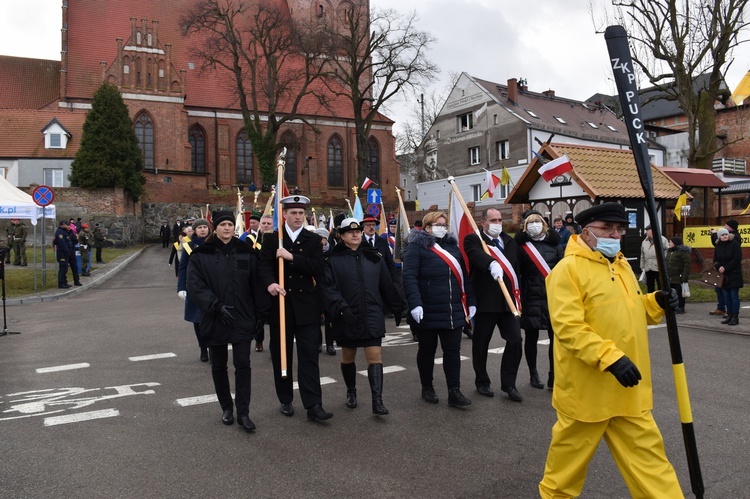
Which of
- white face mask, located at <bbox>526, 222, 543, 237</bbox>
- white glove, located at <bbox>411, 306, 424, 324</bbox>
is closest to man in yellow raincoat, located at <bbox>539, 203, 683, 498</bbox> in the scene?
white glove, located at <bbox>411, 306, 424, 324</bbox>

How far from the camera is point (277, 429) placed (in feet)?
17.7

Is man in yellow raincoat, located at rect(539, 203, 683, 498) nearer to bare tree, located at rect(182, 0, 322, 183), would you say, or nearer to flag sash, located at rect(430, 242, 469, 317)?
flag sash, located at rect(430, 242, 469, 317)

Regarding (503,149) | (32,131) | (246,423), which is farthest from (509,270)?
(32,131)

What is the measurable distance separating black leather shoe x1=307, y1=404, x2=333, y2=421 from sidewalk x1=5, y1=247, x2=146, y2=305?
13424 millimetres

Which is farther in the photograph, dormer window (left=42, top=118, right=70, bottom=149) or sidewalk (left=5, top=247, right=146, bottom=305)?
dormer window (left=42, top=118, right=70, bottom=149)

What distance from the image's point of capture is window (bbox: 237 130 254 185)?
1965 inches

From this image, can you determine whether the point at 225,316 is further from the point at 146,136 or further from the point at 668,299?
the point at 146,136

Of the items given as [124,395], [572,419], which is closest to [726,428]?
[572,419]

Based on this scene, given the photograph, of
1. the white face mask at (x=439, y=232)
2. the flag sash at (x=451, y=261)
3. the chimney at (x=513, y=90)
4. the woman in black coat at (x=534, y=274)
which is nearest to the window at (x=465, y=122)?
the chimney at (x=513, y=90)

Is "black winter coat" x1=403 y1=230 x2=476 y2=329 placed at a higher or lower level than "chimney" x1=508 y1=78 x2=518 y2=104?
lower

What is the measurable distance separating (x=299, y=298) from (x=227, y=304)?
666mm

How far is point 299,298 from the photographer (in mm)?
5754

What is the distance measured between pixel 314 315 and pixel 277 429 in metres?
1.08

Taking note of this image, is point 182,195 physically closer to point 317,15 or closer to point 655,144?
point 317,15
